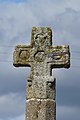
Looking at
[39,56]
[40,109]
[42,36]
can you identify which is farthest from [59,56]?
[40,109]

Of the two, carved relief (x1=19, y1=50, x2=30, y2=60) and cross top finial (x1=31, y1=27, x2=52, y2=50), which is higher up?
cross top finial (x1=31, y1=27, x2=52, y2=50)

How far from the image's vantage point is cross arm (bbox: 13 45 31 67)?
44.7 ft

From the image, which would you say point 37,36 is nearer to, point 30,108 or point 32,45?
point 32,45

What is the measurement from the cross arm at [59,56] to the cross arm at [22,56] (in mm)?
702

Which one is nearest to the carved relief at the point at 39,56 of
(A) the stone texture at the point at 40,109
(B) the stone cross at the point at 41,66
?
(B) the stone cross at the point at 41,66

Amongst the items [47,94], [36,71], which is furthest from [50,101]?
[36,71]

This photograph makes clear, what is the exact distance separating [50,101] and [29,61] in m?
1.50

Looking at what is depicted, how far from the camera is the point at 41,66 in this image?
1348 centimetres

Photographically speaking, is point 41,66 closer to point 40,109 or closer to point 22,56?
point 22,56

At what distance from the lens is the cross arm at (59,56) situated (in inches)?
531

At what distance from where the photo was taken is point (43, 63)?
13508 mm

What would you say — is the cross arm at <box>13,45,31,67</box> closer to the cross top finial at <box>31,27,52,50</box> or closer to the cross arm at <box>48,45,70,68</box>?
the cross top finial at <box>31,27,52,50</box>

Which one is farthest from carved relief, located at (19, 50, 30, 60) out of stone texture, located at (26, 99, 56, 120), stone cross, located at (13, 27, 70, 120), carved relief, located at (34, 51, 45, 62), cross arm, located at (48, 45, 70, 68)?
stone texture, located at (26, 99, 56, 120)

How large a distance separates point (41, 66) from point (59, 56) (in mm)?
664
